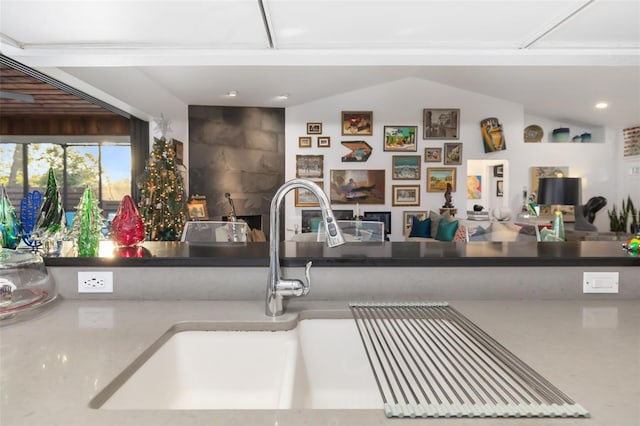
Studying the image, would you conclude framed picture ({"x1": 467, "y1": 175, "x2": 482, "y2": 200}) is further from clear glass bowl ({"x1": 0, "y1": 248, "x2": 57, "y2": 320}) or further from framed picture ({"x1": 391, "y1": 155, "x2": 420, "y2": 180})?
clear glass bowl ({"x1": 0, "y1": 248, "x2": 57, "y2": 320})

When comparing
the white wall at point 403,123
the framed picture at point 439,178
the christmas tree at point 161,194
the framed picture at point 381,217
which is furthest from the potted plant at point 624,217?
the christmas tree at point 161,194

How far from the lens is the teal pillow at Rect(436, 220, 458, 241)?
5551mm

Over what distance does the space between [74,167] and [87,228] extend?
6963mm

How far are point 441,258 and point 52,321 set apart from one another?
1120 mm

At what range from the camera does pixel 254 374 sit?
44.2 inches

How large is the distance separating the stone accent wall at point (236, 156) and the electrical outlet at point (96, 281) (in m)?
5.10

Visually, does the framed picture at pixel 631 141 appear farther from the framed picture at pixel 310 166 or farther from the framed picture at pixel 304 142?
the framed picture at pixel 304 142

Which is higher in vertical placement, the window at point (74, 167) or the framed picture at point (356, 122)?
the framed picture at point (356, 122)

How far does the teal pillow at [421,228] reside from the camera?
634 centimetres

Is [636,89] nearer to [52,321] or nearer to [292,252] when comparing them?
[292,252]

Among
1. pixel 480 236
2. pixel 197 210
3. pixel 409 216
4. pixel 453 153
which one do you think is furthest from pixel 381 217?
pixel 480 236

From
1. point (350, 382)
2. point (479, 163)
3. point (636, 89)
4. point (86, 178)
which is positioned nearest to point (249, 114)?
point (86, 178)

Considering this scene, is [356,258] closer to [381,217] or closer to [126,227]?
[126,227]

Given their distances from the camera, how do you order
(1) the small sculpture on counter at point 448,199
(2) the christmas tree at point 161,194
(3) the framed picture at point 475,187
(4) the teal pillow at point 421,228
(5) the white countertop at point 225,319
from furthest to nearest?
(3) the framed picture at point 475,187
(1) the small sculpture on counter at point 448,199
(4) the teal pillow at point 421,228
(2) the christmas tree at point 161,194
(5) the white countertop at point 225,319
